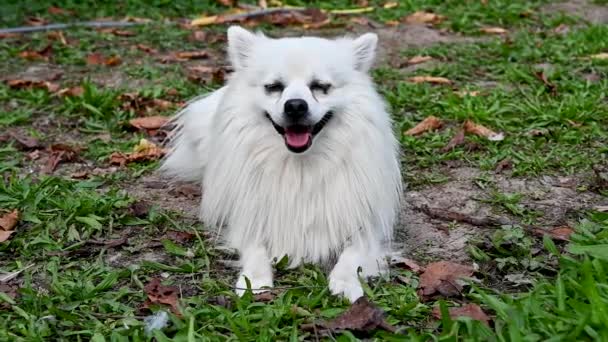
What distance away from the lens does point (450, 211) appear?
13.1 feet

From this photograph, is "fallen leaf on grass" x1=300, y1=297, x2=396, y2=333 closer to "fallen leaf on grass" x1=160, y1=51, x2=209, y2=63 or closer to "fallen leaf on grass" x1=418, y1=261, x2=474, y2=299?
"fallen leaf on grass" x1=418, y1=261, x2=474, y2=299

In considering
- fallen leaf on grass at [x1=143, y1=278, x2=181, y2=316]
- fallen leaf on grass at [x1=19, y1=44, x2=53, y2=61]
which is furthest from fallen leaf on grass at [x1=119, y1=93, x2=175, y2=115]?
fallen leaf on grass at [x1=143, y1=278, x2=181, y2=316]

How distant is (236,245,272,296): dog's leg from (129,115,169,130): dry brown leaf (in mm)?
2111

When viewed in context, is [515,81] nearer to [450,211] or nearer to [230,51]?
[450,211]

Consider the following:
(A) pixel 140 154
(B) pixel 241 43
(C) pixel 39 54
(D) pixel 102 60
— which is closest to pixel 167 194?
(A) pixel 140 154

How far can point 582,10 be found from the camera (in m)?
8.51

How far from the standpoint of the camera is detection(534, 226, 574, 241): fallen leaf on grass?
350cm

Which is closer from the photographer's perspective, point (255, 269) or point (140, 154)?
point (255, 269)

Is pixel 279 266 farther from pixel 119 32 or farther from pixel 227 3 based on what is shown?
pixel 227 3

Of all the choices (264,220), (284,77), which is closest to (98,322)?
(264,220)

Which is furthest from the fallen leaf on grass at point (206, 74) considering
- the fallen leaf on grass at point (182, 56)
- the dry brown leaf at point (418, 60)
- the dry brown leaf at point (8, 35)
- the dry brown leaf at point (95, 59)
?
the dry brown leaf at point (8, 35)

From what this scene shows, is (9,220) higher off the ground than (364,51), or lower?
lower

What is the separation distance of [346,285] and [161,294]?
72 cm

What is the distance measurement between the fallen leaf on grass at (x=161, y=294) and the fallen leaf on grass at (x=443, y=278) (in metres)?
0.95
